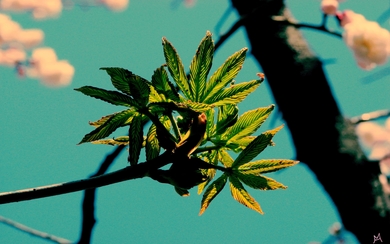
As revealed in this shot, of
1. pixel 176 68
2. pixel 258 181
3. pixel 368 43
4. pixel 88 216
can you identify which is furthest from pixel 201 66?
pixel 368 43

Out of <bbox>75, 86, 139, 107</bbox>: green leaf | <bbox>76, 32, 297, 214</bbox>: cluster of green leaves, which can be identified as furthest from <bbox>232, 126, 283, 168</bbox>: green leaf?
<bbox>75, 86, 139, 107</bbox>: green leaf

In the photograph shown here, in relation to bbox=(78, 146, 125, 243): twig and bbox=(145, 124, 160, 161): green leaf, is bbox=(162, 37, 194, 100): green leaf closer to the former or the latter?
bbox=(145, 124, 160, 161): green leaf

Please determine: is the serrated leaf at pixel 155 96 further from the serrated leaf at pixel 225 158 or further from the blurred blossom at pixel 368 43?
the blurred blossom at pixel 368 43

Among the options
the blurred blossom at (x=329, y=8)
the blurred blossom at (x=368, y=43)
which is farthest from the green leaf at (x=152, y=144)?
the blurred blossom at (x=329, y=8)

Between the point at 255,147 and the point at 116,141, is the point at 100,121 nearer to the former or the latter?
the point at 116,141

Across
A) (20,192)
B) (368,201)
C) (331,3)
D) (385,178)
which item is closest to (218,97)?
(20,192)
